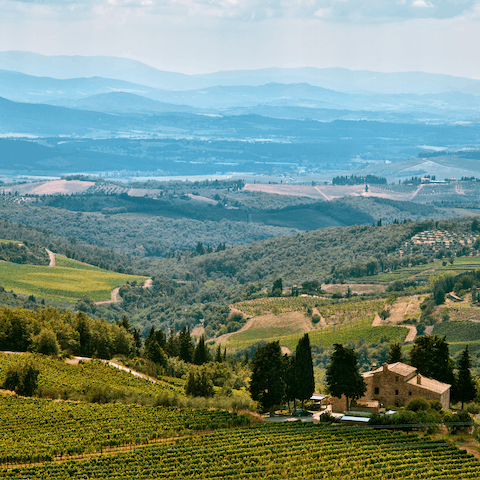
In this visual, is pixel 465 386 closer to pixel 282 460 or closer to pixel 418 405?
pixel 418 405

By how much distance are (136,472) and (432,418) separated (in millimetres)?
24431

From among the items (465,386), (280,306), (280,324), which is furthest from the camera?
(280,306)

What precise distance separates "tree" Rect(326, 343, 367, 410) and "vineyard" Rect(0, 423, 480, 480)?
8138 millimetres

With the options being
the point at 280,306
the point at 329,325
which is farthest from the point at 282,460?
the point at 280,306

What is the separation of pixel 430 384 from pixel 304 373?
36.4 feet

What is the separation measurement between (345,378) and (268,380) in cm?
710

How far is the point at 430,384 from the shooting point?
69.6 m

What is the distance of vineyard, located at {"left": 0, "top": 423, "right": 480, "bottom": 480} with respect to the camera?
51.5 m

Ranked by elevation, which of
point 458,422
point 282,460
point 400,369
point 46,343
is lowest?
point 282,460

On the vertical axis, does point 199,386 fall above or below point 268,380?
below

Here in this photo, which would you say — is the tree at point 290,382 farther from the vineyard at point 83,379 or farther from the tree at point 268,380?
the vineyard at point 83,379

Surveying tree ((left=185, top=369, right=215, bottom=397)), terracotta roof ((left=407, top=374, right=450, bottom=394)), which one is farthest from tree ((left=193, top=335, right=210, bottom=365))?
terracotta roof ((left=407, top=374, right=450, bottom=394))

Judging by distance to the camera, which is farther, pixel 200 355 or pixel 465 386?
pixel 200 355

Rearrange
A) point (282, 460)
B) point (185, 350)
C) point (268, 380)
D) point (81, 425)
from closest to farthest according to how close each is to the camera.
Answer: point (282, 460) < point (81, 425) < point (268, 380) < point (185, 350)
